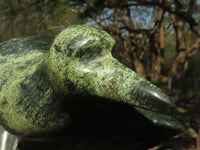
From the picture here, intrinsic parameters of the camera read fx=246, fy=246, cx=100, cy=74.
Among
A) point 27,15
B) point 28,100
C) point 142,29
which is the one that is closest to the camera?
point 28,100

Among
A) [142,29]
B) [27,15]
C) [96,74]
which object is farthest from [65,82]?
[142,29]

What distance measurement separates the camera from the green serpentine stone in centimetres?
67

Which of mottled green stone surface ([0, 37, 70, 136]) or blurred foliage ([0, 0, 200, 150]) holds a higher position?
mottled green stone surface ([0, 37, 70, 136])

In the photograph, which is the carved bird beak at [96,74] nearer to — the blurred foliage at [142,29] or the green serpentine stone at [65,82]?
the green serpentine stone at [65,82]

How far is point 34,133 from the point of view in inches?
33.4

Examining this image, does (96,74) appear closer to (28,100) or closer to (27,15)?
(28,100)

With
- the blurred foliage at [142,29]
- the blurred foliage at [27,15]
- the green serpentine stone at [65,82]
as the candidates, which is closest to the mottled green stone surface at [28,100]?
the green serpentine stone at [65,82]

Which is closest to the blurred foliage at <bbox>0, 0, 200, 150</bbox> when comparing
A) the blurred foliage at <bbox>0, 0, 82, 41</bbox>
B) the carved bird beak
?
the blurred foliage at <bbox>0, 0, 82, 41</bbox>

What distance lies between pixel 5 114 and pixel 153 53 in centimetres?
455

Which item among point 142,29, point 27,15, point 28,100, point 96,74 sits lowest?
point 142,29

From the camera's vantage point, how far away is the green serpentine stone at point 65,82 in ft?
2.21

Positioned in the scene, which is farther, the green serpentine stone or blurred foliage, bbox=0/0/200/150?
blurred foliage, bbox=0/0/200/150

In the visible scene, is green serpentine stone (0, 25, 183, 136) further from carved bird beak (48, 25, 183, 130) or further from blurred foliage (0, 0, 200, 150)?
blurred foliage (0, 0, 200, 150)

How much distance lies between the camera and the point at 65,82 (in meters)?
0.73
